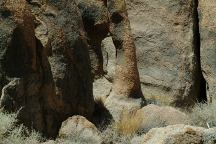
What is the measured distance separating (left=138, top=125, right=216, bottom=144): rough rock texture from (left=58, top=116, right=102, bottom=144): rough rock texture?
2.91m

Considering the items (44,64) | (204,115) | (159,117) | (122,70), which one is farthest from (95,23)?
(44,64)

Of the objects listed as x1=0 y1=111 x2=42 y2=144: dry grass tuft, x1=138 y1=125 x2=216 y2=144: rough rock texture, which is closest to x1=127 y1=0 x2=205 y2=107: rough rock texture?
x1=0 y1=111 x2=42 y2=144: dry grass tuft

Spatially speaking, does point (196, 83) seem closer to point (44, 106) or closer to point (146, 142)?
point (44, 106)

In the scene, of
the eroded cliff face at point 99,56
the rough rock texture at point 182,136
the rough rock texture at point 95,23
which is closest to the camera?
the rough rock texture at point 182,136

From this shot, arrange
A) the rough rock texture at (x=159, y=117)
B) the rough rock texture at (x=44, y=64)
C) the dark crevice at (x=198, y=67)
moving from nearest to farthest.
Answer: the rough rock texture at (x=44, y=64) → the rough rock texture at (x=159, y=117) → the dark crevice at (x=198, y=67)

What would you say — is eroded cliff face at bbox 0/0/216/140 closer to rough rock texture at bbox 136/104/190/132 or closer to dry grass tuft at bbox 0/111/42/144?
dry grass tuft at bbox 0/111/42/144

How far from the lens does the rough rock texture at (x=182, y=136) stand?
293 inches

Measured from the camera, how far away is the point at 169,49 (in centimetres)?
1584

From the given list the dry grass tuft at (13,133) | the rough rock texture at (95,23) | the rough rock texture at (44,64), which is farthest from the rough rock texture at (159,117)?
the dry grass tuft at (13,133)

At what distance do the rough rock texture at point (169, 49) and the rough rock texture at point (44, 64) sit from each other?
4.01m

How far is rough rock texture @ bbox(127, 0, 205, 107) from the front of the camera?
51.2 ft

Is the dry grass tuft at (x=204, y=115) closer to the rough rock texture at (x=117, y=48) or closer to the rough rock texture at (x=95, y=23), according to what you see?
the rough rock texture at (x=117, y=48)

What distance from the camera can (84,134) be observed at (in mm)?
10617

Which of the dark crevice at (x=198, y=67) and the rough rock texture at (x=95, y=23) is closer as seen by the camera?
the rough rock texture at (x=95, y=23)
